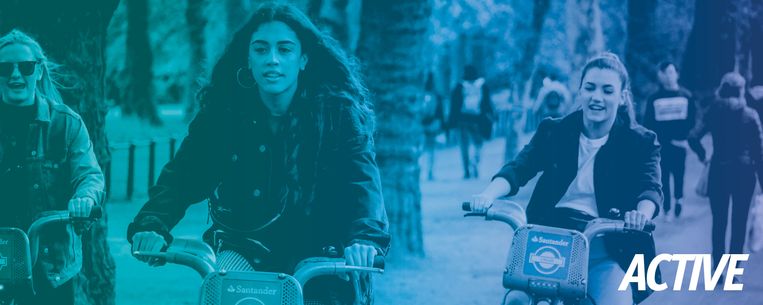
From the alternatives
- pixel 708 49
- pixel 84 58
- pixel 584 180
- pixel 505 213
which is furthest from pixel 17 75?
pixel 708 49

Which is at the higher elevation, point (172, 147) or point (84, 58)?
point (84, 58)

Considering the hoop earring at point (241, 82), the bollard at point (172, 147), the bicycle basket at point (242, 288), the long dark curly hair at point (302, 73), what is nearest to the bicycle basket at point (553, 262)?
the long dark curly hair at point (302, 73)

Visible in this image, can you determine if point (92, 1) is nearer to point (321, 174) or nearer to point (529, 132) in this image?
point (321, 174)

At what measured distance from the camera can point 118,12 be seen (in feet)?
17.6

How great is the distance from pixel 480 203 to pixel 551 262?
22.7 inches

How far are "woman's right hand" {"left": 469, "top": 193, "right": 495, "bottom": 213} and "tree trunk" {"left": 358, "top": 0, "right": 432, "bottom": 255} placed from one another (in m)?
0.59

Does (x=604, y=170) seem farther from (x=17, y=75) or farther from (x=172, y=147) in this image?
(x=17, y=75)

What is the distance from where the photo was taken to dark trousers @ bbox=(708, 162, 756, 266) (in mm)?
5449

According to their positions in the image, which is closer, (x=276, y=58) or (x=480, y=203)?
(x=276, y=58)

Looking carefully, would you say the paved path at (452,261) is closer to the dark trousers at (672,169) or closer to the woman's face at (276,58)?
the dark trousers at (672,169)

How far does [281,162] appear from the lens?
489cm

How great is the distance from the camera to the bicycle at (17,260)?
5027mm

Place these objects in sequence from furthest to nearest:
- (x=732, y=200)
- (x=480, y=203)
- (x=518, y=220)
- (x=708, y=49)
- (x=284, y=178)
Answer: (x=732, y=200), (x=708, y=49), (x=480, y=203), (x=284, y=178), (x=518, y=220)

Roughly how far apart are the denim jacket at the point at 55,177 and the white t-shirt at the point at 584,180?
8.30 ft
